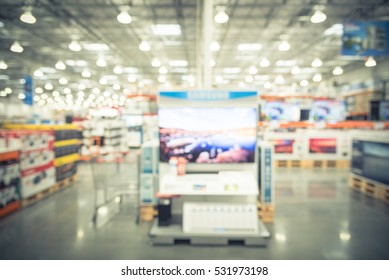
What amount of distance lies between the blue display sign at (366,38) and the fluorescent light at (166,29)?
7.08 meters

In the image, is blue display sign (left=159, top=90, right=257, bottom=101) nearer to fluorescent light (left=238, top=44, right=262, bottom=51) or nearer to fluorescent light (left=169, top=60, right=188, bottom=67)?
fluorescent light (left=238, top=44, right=262, bottom=51)

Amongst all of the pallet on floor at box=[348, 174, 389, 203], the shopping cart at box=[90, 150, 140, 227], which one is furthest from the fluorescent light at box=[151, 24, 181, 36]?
the pallet on floor at box=[348, 174, 389, 203]

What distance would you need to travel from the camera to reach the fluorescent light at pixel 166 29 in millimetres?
11312

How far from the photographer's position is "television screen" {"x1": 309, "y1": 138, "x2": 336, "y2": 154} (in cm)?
950

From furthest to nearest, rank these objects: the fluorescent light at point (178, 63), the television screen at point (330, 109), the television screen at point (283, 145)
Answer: the fluorescent light at point (178, 63), the television screen at point (330, 109), the television screen at point (283, 145)

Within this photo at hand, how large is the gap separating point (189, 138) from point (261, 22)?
9.26 m

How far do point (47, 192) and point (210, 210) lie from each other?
4171 mm

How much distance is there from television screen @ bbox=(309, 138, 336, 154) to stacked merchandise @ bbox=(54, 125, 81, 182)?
7.84 m

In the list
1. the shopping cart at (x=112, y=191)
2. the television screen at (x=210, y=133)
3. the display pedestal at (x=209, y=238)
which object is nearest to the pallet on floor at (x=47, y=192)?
the shopping cart at (x=112, y=191)

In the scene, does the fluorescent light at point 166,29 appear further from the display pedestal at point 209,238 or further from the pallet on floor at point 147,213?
the display pedestal at point 209,238

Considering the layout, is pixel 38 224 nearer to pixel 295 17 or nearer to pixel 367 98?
pixel 295 17

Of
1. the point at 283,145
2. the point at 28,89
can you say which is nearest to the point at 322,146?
the point at 283,145

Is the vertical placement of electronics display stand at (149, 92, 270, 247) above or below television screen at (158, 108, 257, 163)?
below

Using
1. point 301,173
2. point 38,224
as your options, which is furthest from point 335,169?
point 38,224
